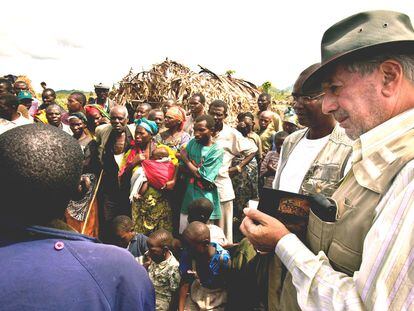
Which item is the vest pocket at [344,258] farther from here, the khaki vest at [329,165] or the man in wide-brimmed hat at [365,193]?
the khaki vest at [329,165]

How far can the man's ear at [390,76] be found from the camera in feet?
3.68

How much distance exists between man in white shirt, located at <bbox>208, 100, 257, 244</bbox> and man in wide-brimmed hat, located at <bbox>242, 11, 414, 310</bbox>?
2978mm

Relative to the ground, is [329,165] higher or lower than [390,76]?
lower

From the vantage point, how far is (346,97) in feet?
4.08

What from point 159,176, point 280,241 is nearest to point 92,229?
point 159,176

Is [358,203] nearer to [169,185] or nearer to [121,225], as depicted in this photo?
[121,225]

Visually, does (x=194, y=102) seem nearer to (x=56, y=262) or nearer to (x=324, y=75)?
(x=324, y=75)

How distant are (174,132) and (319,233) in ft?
12.9

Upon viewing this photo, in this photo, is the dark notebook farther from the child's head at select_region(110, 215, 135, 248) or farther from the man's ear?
the child's head at select_region(110, 215, 135, 248)

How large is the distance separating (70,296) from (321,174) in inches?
66.3

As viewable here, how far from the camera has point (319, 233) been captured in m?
1.23

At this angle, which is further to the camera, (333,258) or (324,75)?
(324,75)

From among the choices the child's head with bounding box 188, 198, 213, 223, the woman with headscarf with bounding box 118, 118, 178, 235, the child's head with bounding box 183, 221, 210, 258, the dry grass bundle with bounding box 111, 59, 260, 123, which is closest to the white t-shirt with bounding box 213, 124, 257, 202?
the woman with headscarf with bounding box 118, 118, 178, 235

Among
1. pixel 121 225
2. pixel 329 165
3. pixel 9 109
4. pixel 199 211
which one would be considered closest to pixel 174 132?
pixel 199 211
